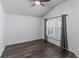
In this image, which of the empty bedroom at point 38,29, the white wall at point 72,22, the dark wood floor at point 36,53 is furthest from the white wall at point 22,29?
the white wall at point 72,22

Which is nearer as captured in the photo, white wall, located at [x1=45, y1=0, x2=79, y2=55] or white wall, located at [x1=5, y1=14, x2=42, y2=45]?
white wall, located at [x1=45, y1=0, x2=79, y2=55]

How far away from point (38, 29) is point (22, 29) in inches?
60.3

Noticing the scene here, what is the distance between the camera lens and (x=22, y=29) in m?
4.74

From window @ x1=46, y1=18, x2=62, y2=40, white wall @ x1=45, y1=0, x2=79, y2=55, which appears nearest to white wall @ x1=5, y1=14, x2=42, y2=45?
window @ x1=46, y1=18, x2=62, y2=40

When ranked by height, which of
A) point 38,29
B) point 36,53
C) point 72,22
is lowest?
point 36,53

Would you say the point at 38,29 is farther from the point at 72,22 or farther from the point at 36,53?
the point at 72,22

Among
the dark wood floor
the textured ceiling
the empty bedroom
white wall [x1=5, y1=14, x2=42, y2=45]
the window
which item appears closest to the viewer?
the dark wood floor

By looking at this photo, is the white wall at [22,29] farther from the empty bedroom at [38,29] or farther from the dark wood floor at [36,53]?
the dark wood floor at [36,53]

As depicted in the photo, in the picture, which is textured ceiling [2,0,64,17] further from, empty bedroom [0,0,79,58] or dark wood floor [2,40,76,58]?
dark wood floor [2,40,76,58]

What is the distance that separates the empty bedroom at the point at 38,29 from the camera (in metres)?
2.85

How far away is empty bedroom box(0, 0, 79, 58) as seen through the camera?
2.85 m

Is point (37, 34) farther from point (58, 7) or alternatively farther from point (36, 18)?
point (58, 7)

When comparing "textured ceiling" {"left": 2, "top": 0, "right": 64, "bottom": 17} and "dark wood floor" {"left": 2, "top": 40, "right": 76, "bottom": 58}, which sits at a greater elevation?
"textured ceiling" {"left": 2, "top": 0, "right": 64, "bottom": 17}

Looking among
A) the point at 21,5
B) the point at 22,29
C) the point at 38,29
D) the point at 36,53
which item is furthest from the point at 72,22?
the point at 22,29
